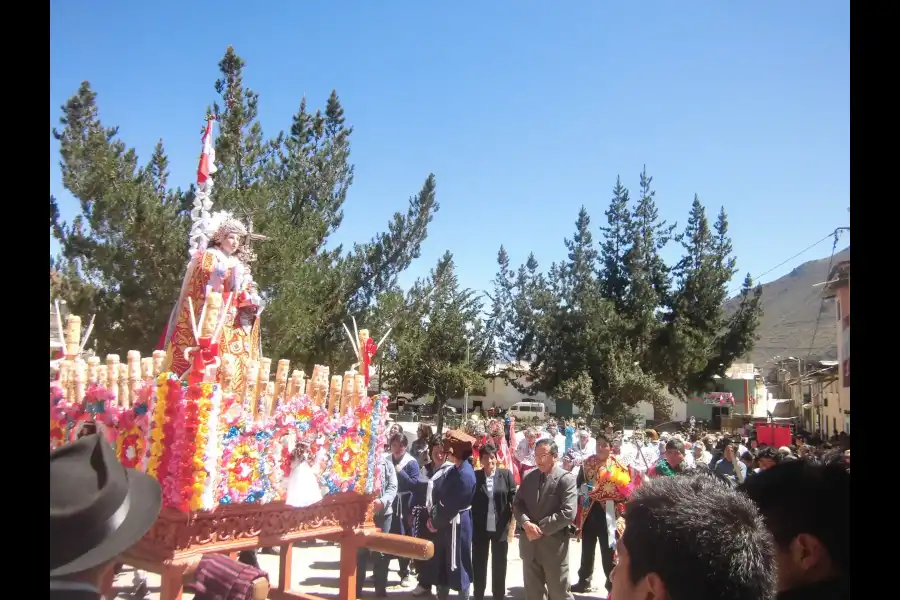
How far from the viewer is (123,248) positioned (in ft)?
35.0

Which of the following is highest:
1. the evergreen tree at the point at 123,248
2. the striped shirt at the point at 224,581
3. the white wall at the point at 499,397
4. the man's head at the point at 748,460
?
the evergreen tree at the point at 123,248

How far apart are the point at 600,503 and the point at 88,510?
22.5ft

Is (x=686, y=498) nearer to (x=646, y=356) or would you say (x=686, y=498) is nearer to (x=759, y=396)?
(x=646, y=356)

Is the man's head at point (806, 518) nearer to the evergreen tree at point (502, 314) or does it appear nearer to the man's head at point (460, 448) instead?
the man's head at point (460, 448)

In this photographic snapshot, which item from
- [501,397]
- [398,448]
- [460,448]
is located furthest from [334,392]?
[501,397]

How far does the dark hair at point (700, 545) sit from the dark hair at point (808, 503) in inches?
15.1

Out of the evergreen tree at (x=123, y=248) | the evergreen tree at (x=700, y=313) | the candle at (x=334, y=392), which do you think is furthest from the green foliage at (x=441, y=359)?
the candle at (x=334, y=392)

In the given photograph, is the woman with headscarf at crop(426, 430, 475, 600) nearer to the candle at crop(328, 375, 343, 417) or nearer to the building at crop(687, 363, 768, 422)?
the candle at crop(328, 375, 343, 417)

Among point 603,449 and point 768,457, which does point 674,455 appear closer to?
point 603,449

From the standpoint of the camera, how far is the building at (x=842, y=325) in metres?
6.49
